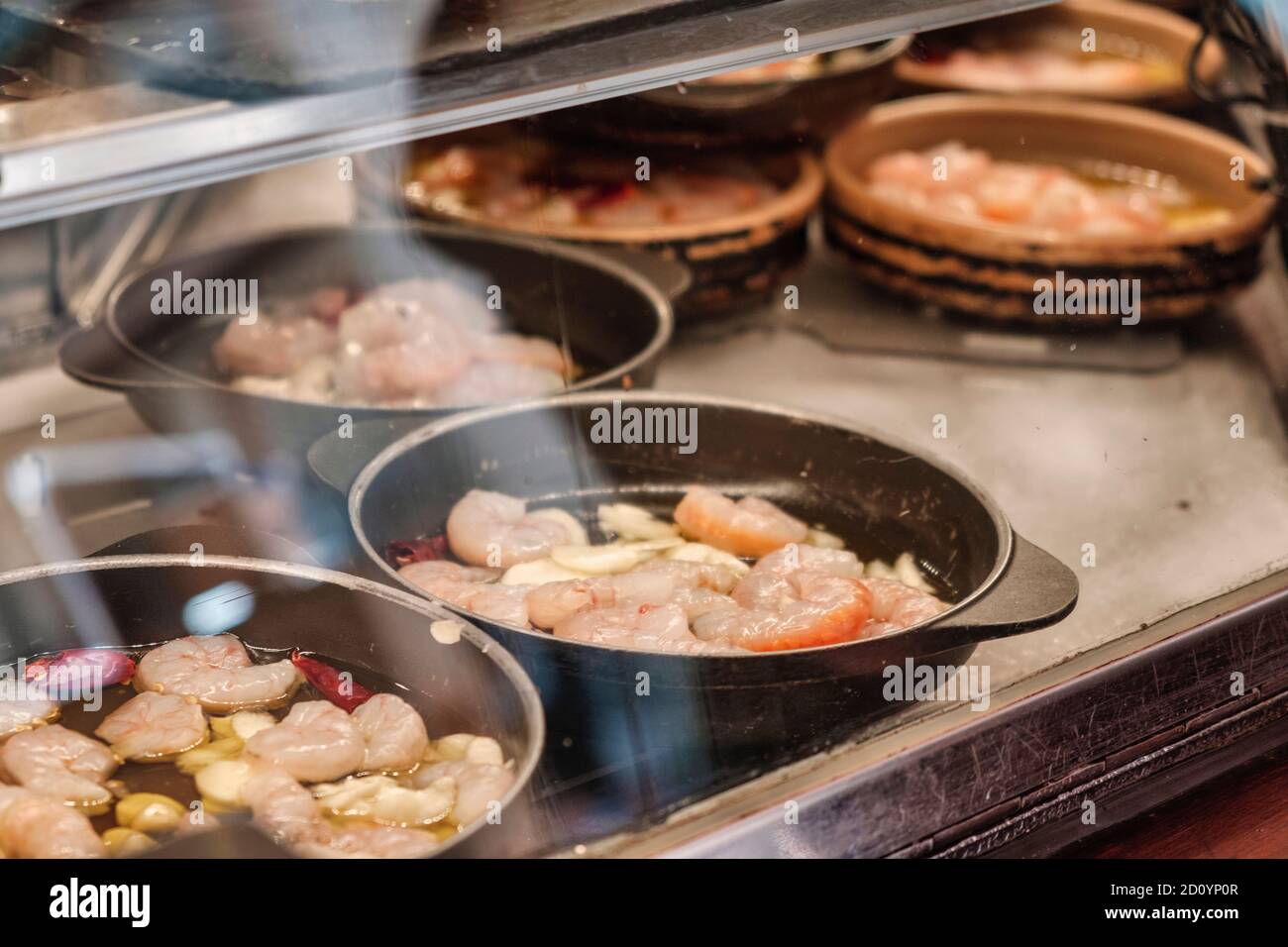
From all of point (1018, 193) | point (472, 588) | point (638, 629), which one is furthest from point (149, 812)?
point (1018, 193)

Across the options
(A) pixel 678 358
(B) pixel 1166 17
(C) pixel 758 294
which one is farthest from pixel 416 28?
(B) pixel 1166 17

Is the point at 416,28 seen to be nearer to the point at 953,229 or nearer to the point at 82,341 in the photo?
the point at 82,341

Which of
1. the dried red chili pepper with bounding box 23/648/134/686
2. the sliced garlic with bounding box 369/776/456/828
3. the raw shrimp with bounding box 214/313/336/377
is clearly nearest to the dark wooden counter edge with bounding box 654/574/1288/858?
the sliced garlic with bounding box 369/776/456/828

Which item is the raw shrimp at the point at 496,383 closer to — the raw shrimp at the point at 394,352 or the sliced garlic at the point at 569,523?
the raw shrimp at the point at 394,352

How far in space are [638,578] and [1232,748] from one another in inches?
37.0

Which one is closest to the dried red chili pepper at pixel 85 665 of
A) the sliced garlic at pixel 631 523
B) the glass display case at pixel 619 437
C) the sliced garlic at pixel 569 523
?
the glass display case at pixel 619 437

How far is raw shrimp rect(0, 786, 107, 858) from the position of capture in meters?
1.34

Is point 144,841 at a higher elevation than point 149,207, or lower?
lower

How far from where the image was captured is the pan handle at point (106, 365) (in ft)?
6.88

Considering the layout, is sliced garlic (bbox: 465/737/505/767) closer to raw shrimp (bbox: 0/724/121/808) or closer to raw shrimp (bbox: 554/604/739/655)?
raw shrimp (bbox: 554/604/739/655)

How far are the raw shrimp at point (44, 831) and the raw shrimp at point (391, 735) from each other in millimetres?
303

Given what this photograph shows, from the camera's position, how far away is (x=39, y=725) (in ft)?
5.12

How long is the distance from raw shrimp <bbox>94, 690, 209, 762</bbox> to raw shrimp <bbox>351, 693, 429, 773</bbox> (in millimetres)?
186

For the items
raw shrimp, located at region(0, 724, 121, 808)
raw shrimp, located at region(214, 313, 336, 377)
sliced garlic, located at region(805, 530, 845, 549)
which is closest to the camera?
raw shrimp, located at region(0, 724, 121, 808)
